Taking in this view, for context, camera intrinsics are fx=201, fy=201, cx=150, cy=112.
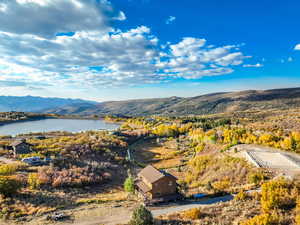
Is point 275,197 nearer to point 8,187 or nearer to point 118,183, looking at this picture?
point 118,183

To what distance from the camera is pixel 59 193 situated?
27.3m

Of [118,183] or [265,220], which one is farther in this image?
[118,183]

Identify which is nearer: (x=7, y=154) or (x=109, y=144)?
(x=7, y=154)

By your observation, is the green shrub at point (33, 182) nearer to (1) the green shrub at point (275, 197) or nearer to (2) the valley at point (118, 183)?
(2) the valley at point (118, 183)

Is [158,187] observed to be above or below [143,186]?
above

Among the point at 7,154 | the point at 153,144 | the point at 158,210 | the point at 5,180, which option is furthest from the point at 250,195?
the point at 153,144

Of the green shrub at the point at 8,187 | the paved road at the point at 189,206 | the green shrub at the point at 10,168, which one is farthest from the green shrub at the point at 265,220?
the green shrub at the point at 10,168

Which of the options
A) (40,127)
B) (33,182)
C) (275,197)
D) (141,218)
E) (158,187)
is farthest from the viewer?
(40,127)

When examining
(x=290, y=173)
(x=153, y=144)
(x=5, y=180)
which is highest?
(x=5, y=180)

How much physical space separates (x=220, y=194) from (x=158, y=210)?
8.25 m

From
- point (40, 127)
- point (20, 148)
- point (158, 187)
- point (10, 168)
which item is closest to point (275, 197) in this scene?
point (158, 187)

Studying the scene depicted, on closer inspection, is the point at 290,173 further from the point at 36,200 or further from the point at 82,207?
the point at 36,200

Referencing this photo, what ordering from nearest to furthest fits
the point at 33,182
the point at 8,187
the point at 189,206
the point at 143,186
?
the point at 189,206, the point at 8,187, the point at 143,186, the point at 33,182

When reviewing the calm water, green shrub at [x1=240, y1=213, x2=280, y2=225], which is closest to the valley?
green shrub at [x1=240, y1=213, x2=280, y2=225]
